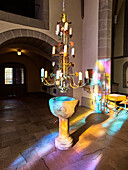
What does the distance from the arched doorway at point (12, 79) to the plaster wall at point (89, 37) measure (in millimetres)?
5484

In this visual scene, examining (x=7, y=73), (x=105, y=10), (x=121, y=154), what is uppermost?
(x=105, y=10)

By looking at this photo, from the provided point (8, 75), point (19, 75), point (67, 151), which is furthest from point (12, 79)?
point (67, 151)

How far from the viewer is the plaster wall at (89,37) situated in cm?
465

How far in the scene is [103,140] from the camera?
2480 mm

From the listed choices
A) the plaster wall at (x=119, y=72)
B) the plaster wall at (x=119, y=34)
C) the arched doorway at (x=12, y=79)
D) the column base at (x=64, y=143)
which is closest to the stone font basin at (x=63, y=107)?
the column base at (x=64, y=143)

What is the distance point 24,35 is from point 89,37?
2531 millimetres

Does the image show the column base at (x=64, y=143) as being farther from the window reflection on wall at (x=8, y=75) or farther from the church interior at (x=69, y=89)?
the window reflection on wall at (x=8, y=75)

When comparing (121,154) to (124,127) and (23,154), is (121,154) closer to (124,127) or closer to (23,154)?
(124,127)

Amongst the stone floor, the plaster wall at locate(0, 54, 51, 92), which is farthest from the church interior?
the plaster wall at locate(0, 54, 51, 92)

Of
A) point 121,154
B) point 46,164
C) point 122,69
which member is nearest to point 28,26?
point 46,164

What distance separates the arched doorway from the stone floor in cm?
539

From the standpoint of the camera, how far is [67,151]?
2.12 meters

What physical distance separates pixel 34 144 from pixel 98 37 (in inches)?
160

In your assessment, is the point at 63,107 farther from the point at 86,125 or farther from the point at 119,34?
the point at 119,34
